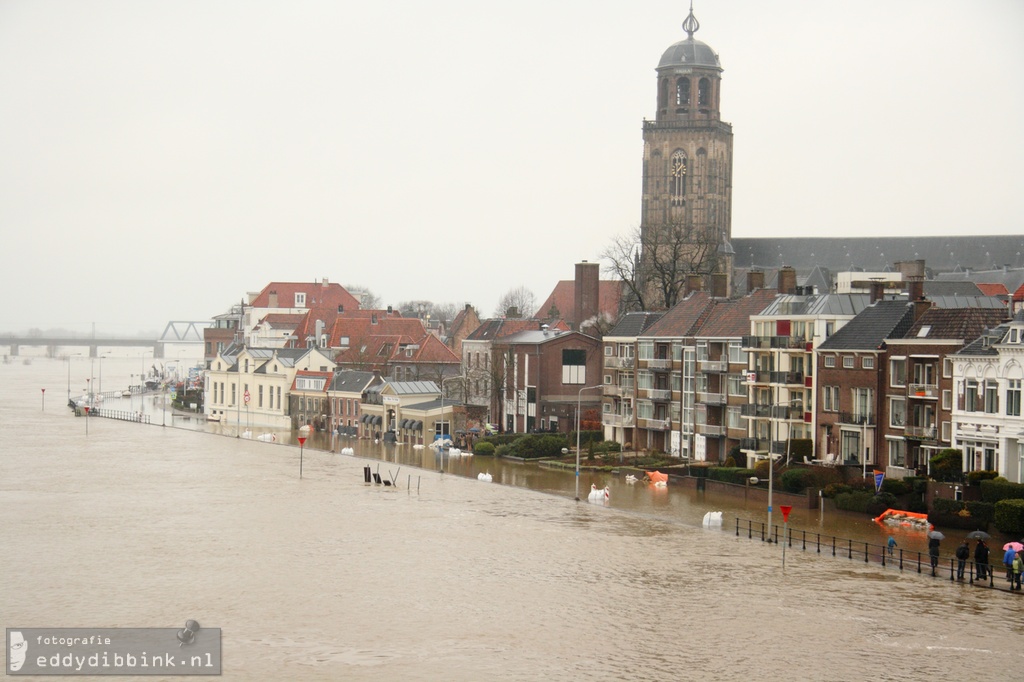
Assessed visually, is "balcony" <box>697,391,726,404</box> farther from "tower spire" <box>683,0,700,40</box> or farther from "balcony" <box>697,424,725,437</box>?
"tower spire" <box>683,0,700,40</box>

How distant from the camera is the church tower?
542 ft

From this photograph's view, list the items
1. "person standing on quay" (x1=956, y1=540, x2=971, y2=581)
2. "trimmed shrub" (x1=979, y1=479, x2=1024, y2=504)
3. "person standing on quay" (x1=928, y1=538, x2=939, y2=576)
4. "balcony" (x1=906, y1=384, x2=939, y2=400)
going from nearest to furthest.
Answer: "person standing on quay" (x1=956, y1=540, x2=971, y2=581) → "person standing on quay" (x1=928, y1=538, x2=939, y2=576) → "trimmed shrub" (x1=979, y1=479, x2=1024, y2=504) → "balcony" (x1=906, y1=384, x2=939, y2=400)

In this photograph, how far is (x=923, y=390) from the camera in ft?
209

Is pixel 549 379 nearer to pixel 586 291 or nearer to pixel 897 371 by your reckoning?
pixel 586 291

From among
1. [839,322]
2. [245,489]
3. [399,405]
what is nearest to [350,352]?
[399,405]

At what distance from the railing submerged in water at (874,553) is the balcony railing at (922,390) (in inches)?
454

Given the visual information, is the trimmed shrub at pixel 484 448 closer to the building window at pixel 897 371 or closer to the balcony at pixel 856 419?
the balcony at pixel 856 419

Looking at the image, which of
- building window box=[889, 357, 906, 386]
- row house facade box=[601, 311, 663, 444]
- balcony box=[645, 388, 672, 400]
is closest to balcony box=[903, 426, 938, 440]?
building window box=[889, 357, 906, 386]

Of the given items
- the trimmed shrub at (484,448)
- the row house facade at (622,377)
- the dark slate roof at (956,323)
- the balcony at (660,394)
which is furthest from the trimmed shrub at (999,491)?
the trimmed shrub at (484,448)

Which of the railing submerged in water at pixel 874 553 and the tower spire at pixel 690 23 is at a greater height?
the tower spire at pixel 690 23

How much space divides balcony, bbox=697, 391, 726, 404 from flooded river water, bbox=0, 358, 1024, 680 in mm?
9989

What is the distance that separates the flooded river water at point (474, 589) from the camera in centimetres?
3625

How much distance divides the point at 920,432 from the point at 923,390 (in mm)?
2137

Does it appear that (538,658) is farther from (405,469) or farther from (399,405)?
(399,405)
